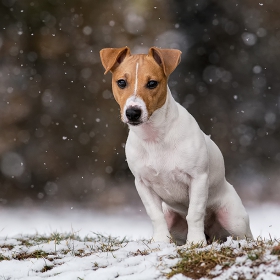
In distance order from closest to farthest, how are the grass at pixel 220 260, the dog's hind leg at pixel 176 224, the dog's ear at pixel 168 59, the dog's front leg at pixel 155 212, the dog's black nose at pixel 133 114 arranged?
the grass at pixel 220 260, the dog's black nose at pixel 133 114, the dog's ear at pixel 168 59, the dog's front leg at pixel 155 212, the dog's hind leg at pixel 176 224

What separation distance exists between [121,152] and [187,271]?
615 centimetres

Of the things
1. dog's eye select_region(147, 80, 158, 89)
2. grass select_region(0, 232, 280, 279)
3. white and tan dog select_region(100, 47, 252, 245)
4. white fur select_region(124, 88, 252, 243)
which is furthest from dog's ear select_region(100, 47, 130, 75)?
grass select_region(0, 232, 280, 279)

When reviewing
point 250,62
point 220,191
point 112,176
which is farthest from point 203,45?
point 220,191

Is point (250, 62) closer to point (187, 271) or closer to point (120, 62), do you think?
point (120, 62)

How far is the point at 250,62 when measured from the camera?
9703 mm

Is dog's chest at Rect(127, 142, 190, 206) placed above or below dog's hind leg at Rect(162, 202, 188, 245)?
above

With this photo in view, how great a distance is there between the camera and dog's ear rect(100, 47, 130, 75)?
190 inches

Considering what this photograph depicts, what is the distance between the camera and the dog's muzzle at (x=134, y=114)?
14.6ft

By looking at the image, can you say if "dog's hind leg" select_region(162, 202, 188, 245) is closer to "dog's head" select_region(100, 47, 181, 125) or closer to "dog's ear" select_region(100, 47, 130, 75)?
"dog's head" select_region(100, 47, 181, 125)

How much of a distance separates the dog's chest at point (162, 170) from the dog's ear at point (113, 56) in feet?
2.29

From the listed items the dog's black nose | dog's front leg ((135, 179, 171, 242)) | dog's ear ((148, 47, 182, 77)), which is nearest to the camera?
the dog's black nose

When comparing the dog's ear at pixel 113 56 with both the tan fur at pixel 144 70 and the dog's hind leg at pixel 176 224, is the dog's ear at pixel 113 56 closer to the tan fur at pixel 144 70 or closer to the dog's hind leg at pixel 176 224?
the tan fur at pixel 144 70

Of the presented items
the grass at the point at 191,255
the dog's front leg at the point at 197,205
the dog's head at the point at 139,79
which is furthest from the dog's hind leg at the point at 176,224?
the dog's head at the point at 139,79

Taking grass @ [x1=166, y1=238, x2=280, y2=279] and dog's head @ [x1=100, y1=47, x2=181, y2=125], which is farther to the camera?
dog's head @ [x1=100, y1=47, x2=181, y2=125]
